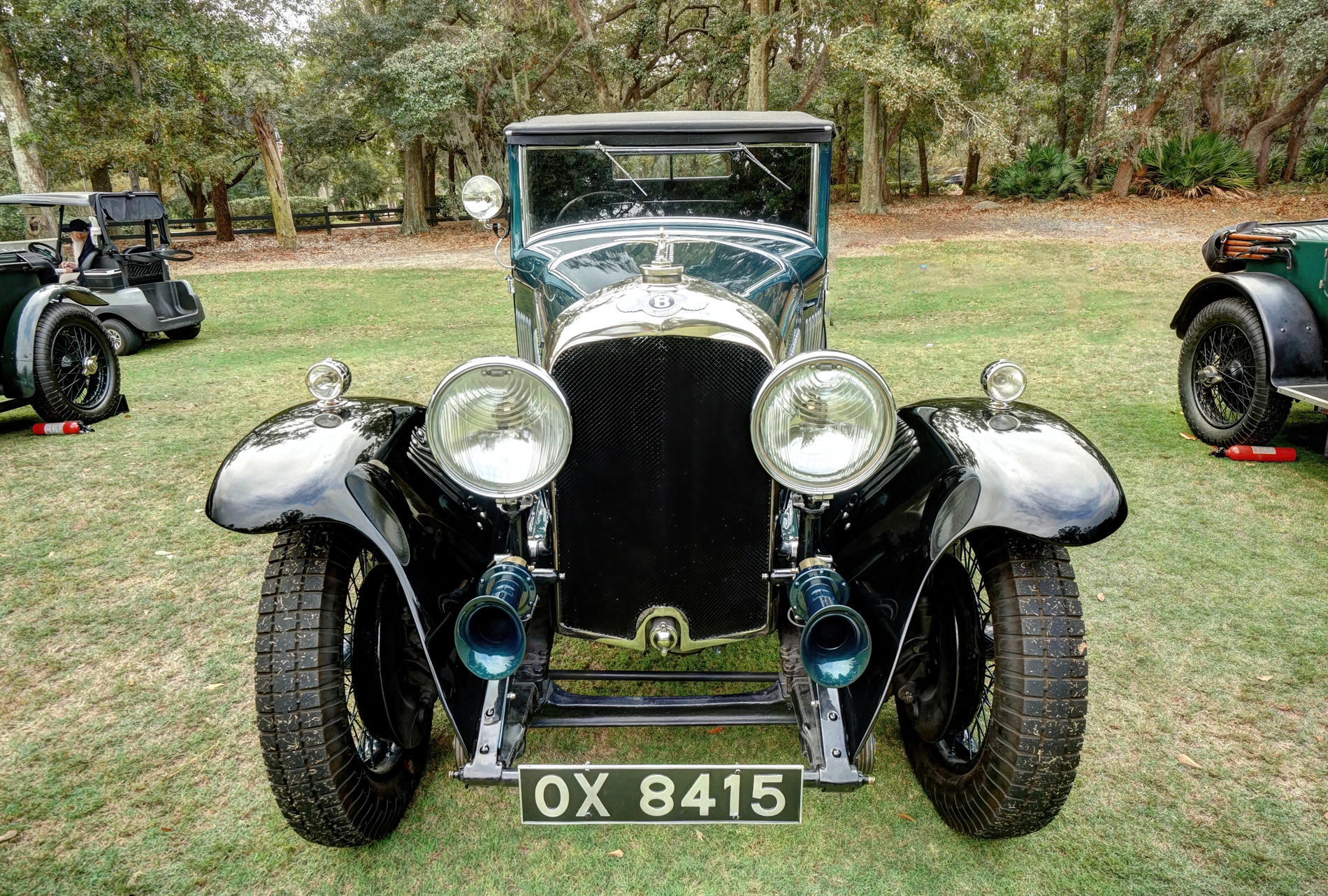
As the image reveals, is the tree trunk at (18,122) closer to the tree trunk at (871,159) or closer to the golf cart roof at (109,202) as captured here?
the golf cart roof at (109,202)

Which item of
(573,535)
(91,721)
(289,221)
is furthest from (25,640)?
(289,221)

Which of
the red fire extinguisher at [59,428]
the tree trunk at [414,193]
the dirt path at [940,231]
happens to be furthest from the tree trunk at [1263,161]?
the red fire extinguisher at [59,428]

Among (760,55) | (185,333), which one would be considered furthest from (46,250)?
(760,55)

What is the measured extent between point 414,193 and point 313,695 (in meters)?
20.9

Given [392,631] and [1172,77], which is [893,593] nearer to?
[392,631]

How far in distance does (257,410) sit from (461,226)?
58.3ft

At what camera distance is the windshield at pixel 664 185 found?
3564 millimetres

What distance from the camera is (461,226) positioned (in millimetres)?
22594

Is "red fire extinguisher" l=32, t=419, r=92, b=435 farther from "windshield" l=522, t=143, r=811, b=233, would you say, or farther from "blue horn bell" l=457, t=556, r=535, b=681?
"blue horn bell" l=457, t=556, r=535, b=681

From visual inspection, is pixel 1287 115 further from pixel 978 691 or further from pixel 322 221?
pixel 322 221

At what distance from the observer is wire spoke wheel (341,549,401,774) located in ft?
6.99

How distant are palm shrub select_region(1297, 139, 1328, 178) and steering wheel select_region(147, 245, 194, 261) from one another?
72.6 ft

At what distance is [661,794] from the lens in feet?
5.85

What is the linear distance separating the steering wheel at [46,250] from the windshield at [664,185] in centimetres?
572
